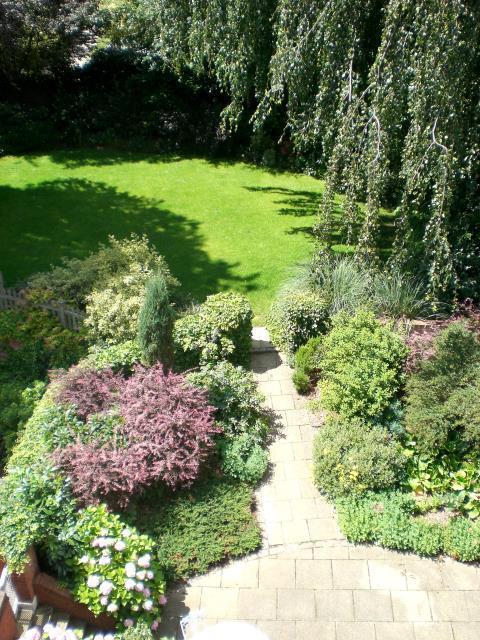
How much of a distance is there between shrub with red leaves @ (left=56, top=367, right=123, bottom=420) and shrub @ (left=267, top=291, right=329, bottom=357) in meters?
2.49

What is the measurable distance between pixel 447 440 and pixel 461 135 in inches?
131

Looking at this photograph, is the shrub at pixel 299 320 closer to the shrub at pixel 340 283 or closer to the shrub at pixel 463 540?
the shrub at pixel 340 283

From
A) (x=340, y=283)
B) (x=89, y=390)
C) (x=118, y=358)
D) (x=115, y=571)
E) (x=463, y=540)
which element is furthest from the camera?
(x=340, y=283)

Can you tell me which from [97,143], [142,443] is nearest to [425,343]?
[142,443]

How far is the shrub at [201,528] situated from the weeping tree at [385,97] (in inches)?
131

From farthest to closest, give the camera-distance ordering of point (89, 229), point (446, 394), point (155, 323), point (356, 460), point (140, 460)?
point (89, 229)
point (155, 323)
point (446, 394)
point (356, 460)
point (140, 460)

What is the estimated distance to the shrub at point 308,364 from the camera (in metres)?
7.44

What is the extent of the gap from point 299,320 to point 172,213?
5719 millimetres

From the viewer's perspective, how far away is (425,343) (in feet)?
23.0

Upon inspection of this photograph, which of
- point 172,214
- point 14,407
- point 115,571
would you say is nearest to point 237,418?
point 115,571

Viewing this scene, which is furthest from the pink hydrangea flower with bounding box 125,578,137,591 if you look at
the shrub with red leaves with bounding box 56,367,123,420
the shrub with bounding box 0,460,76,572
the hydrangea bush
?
the shrub with red leaves with bounding box 56,367,123,420

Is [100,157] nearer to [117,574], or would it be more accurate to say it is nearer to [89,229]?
[89,229]

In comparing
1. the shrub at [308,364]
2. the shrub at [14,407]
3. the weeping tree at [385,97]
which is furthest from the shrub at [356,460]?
the shrub at [14,407]

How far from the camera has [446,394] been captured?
628 cm
